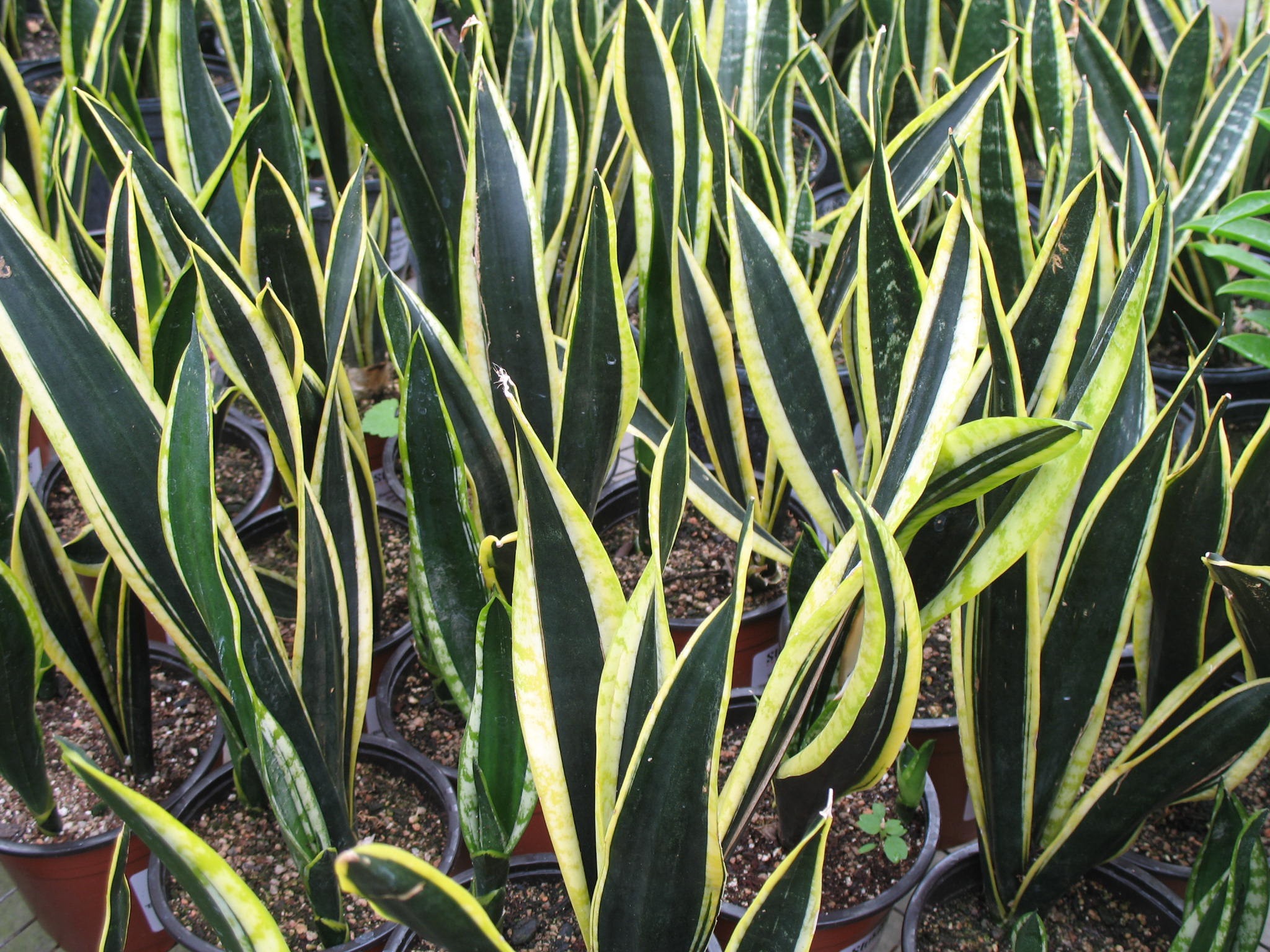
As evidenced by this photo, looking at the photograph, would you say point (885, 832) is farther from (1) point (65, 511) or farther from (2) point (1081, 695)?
(1) point (65, 511)

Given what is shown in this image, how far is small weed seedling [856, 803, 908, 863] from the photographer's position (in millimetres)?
899

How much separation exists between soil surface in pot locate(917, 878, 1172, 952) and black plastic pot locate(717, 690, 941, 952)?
0.03 meters

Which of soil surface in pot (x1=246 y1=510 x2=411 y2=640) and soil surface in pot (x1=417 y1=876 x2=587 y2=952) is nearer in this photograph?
soil surface in pot (x1=417 y1=876 x2=587 y2=952)

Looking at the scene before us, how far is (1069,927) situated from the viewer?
2.88 ft

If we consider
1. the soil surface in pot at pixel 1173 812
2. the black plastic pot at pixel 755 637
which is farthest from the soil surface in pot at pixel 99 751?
the soil surface in pot at pixel 1173 812

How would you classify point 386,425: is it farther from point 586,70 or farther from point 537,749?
point 537,749

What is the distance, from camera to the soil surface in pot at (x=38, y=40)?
2594 mm

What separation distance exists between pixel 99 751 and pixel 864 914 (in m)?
0.75

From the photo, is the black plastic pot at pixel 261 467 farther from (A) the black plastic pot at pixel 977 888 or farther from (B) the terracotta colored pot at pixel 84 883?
(A) the black plastic pot at pixel 977 888

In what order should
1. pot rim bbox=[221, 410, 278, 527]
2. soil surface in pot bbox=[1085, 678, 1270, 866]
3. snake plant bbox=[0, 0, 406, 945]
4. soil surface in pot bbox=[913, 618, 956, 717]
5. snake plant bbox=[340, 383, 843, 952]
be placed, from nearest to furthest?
1. snake plant bbox=[340, 383, 843, 952]
2. snake plant bbox=[0, 0, 406, 945]
3. soil surface in pot bbox=[1085, 678, 1270, 866]
4. soil surface in pot bbox=[913, 618, 956, 717]
5. pot rim bbox=[221, 410, 278, 527]

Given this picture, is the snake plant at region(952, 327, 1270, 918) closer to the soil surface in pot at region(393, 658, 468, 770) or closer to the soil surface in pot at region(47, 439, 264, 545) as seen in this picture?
the soil surface in pot at region(393, 658, 468, 770)

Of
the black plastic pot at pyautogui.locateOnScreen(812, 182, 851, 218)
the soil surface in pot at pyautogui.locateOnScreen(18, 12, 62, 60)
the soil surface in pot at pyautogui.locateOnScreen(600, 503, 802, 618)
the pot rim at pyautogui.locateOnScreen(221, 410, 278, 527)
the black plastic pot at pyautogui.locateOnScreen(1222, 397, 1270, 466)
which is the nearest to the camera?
the soil surface in pot at pyautogui.locateOnScreen(600, 503, 802, 618)

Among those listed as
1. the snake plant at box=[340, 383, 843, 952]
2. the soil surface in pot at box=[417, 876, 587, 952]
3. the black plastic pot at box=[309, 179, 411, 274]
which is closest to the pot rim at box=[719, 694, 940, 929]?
the soil surface in pot at box=[417, 876, 587, 952]

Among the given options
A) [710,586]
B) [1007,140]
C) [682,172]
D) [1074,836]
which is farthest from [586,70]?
[1074,836]
